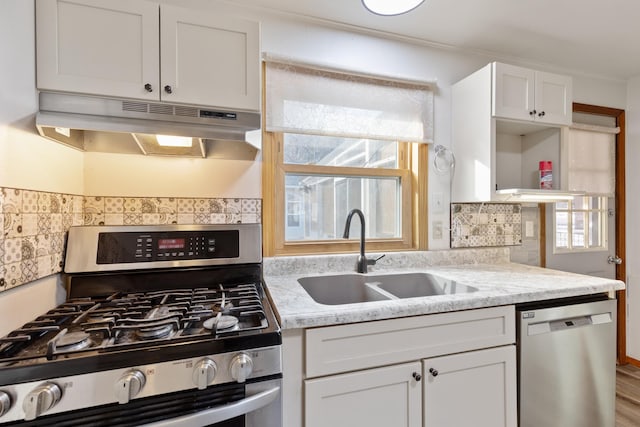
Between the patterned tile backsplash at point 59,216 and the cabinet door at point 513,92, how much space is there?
56.9 inches

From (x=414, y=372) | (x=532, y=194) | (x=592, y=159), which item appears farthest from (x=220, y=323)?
(x=592, y=159)

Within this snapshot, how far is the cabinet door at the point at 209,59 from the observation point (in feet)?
3.69

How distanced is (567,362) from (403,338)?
0.84m

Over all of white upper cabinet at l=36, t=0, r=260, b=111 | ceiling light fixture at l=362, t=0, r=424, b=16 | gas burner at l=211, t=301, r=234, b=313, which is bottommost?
gas burner at l=211, t=301, r=234, b=313

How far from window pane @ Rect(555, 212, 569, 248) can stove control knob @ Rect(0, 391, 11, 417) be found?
298 centimetres

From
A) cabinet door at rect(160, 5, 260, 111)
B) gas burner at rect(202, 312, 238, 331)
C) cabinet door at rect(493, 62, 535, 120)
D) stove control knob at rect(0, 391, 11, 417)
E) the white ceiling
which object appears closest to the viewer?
stove control knob at rect(0, 391, 11, 417)

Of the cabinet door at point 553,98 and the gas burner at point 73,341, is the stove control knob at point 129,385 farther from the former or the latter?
the cabinet door at point 553,98

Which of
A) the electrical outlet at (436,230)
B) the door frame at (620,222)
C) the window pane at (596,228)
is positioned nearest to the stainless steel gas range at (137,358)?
the electrical outlet at (436,230)

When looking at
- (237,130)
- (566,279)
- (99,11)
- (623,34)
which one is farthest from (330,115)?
(623,34)

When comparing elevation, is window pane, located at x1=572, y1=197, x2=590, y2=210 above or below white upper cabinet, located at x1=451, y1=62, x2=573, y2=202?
below

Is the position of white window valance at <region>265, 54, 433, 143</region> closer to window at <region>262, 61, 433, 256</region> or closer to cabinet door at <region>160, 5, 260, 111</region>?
window at <region>262, 61, 433, 256</region>

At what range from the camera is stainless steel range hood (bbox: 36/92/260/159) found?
1028 millimetres

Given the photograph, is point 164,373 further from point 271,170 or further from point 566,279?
point 566,279

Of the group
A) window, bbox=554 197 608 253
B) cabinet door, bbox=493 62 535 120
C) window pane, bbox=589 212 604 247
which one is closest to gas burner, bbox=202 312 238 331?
cabinet door, bbox=493 62 535 120
